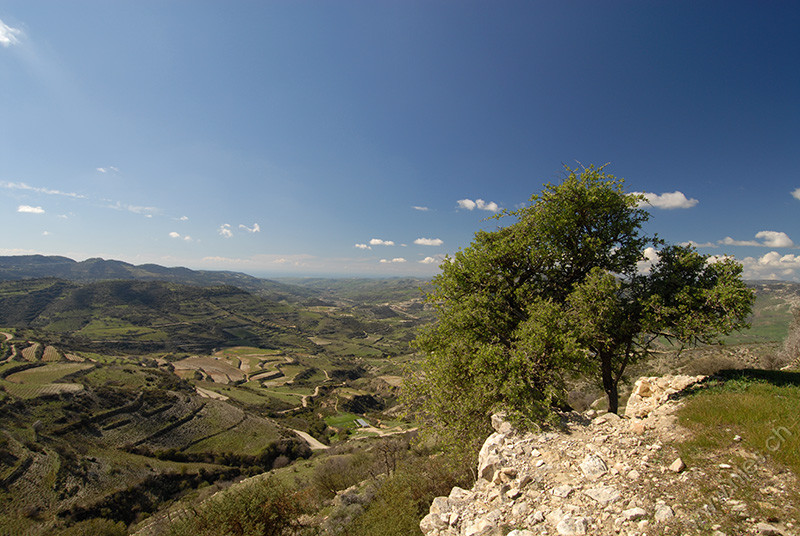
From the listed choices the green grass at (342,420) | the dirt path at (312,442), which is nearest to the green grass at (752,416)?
the dirt path at (312,442)


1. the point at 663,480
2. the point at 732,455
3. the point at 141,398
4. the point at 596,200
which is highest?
the point at 596,200

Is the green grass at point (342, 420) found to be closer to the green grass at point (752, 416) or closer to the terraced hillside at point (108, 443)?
the terraced hillside at point (108, 443)

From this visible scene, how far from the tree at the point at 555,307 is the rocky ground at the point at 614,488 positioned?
159 centimetres

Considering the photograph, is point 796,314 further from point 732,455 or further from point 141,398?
point 141,398

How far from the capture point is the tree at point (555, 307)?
11.3 metres

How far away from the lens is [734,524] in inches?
224

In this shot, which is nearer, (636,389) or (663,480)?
(663,480)

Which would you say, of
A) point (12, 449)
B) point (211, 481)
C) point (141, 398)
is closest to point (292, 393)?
point (141, 398)

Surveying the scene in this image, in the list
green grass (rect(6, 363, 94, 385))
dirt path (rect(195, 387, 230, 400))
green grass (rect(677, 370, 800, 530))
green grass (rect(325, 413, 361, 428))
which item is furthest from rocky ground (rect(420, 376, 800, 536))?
green grass (rect(6, 363, 94, 385))

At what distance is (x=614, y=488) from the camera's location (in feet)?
24.2

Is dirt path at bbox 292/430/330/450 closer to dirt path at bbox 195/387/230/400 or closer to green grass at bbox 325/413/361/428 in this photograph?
green grass at bbox 325/413/361/428

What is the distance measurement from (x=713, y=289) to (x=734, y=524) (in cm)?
872

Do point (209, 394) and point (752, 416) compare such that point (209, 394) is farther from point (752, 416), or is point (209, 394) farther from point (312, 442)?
point (752, 416)

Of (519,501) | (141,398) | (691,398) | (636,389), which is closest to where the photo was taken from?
(519,501)
